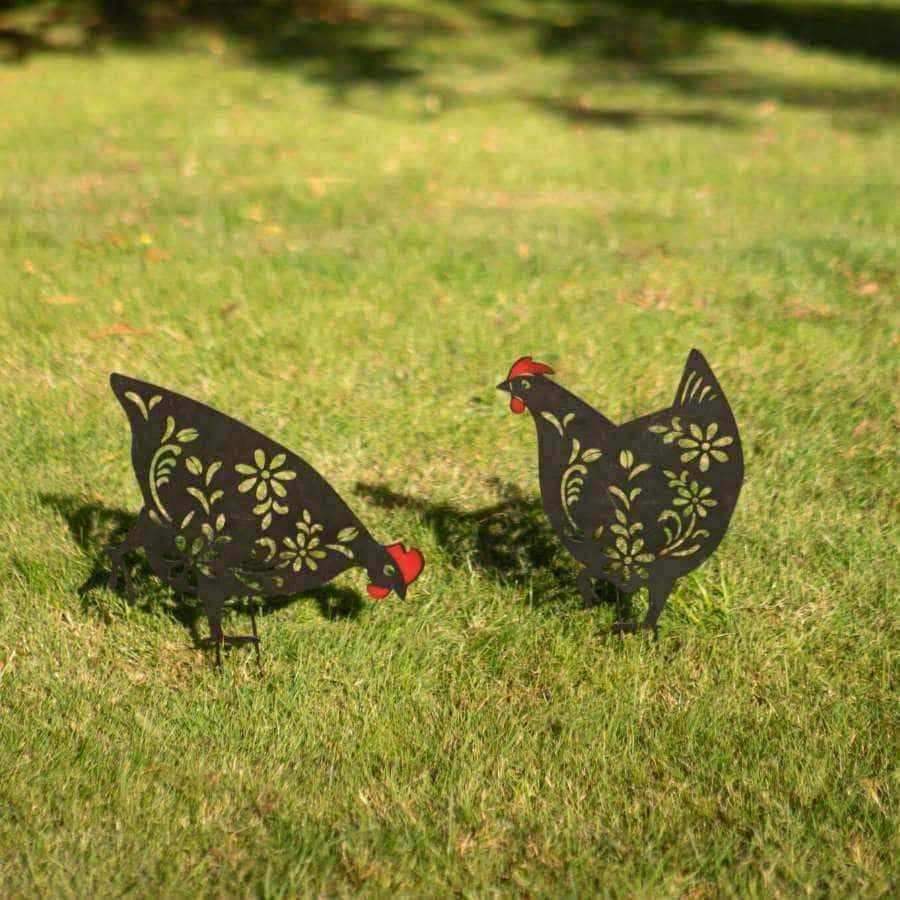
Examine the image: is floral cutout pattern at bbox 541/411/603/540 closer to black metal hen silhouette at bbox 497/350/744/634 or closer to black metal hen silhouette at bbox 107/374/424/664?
black metal hen silhouette at bbox 497/350/744/634

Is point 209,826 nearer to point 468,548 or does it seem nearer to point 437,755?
point 437,755

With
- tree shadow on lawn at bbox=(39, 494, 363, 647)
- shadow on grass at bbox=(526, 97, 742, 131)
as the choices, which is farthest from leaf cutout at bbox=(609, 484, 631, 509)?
shadow on grass at bbox=(526, 97, 742, 131)

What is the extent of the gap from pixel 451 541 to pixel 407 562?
2.47ft

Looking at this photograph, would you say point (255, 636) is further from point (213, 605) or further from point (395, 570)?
point (395, 570)

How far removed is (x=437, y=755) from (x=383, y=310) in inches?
110

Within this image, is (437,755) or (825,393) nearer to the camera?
(437,755)

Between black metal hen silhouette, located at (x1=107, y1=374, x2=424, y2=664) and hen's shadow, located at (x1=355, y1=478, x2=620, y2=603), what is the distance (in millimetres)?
615

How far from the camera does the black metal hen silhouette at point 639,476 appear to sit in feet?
9.91

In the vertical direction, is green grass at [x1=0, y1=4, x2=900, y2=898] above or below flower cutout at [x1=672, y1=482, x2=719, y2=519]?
below

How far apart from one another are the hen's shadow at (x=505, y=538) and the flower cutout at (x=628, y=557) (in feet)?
0.73

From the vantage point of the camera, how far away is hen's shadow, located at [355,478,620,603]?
349cm

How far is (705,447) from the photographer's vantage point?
3023mm

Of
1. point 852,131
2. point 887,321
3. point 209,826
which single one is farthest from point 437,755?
point 852,131

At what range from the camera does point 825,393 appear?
15.3ft
